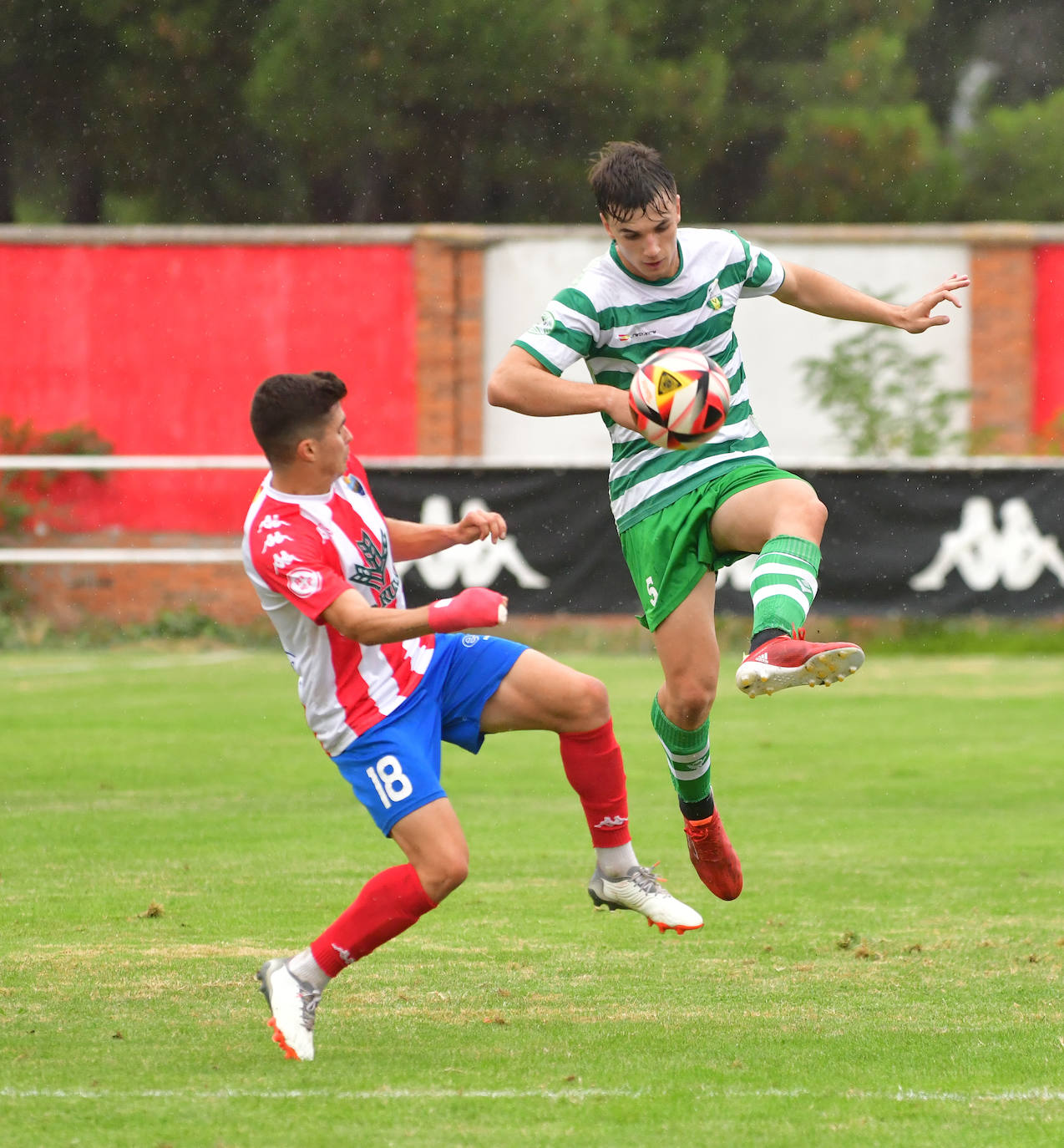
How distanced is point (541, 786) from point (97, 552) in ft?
36.6

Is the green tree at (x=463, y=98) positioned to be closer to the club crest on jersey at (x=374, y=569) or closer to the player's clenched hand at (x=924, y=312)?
the player's clenched hand at (x=924, y=312)

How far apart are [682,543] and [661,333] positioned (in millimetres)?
731

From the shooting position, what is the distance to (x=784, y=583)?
593 cm

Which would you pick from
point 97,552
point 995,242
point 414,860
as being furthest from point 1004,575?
point 414,860

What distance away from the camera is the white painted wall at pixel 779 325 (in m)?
24.0

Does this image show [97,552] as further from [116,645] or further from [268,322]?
[268,322]

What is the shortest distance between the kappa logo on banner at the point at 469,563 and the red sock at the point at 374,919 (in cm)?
1285

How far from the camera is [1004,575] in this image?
60.3 feet

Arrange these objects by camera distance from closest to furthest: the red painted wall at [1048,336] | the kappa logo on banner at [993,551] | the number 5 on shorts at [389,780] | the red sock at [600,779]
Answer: the number 5 on shorts at [389,780] < the red sock at [600,779] < the kappa logo on banner at [993,551] < the red painted wall at [1048,336]

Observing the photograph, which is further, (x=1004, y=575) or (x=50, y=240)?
(x=50, y=240)

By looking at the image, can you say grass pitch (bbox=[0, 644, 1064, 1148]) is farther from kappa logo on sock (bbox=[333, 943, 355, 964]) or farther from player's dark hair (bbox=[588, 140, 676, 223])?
player's dark hair (bbox=[588, 140, 676, 223])

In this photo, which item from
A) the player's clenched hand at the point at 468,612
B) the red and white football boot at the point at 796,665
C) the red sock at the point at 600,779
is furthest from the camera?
the red sock at the point at 600,779

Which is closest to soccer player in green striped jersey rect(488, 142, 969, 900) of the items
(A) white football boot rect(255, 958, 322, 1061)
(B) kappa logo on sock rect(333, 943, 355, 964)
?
(B) kappa logo on sock rect(333, 943, 355, 964)

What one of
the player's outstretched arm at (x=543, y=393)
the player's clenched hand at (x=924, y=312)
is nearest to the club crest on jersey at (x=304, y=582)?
the player's outstretched arm at (x=543, y=393)
